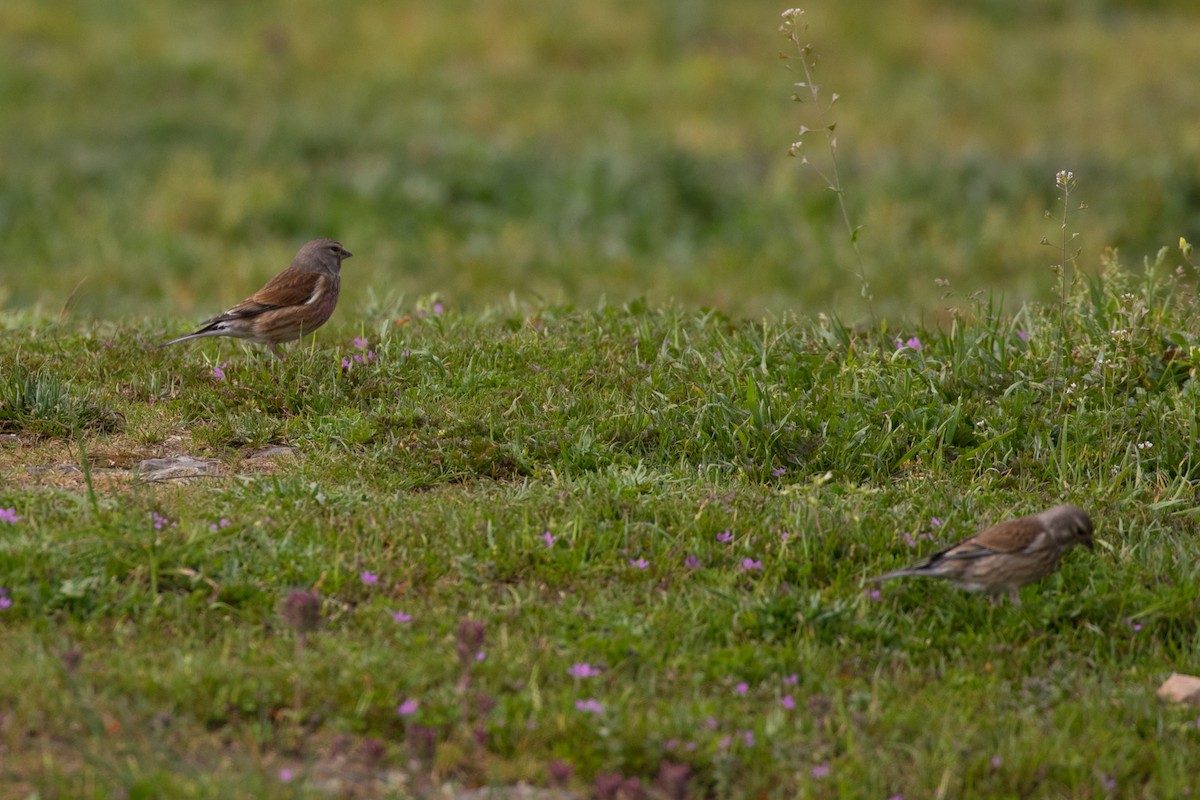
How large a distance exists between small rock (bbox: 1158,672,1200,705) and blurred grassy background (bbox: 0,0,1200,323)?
195 inches

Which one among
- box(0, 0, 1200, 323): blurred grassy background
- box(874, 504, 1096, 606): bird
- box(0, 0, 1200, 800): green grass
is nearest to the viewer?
box(0, 0, 1200, 800): green grass

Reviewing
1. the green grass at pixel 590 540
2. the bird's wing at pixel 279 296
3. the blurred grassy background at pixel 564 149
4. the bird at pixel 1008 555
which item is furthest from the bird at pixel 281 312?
the bird at pixel 1008 555

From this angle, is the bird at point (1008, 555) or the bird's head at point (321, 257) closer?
the bird at point (1008, 555)

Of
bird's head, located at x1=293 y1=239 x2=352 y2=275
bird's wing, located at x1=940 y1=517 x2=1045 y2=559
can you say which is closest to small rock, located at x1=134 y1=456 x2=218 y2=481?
bird's head, located at x1=293 y1=239 x2=352 y2=275

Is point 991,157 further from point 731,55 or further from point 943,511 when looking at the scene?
point 943,511

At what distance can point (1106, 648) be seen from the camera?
510cm

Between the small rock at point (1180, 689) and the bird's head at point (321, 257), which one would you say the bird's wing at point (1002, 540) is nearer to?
the small rock at point (1180, 689)

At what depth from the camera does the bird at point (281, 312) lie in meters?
7.29

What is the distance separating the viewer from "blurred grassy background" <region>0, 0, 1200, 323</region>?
12.7m

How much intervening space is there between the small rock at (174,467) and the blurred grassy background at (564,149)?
2.41 m

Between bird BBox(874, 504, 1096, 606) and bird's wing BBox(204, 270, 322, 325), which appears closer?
bird BBox(874, 504, 1096, 606)

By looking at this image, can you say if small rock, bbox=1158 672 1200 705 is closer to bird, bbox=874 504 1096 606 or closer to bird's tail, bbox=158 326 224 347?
bird, bbox=874 504 1096 606

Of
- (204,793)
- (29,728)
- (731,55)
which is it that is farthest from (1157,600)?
(731,55)

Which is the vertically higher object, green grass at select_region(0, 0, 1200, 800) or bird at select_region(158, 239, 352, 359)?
bird at select_region(158, 239, 352, 359)
